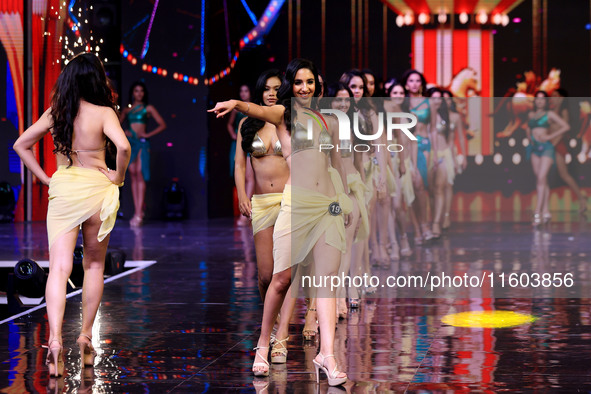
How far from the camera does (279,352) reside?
439 cm

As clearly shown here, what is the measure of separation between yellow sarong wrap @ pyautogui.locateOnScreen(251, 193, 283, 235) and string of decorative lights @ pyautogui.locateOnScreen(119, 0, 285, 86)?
31.6 ft

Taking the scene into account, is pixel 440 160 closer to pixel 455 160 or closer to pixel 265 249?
pixel 455 160

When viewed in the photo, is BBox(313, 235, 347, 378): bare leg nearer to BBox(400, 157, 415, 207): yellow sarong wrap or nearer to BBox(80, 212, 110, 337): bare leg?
BBox(80, 212, 110, 337): bare leg

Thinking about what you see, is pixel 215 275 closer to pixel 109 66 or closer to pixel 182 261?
pixel 182 261

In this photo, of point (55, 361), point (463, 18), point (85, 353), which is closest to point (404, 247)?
point (85, 353)

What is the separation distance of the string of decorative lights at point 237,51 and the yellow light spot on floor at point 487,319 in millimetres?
8975

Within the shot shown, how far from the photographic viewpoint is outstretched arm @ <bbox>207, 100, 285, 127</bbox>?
3.77 m

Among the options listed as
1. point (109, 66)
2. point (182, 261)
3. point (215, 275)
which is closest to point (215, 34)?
point (109, 66)

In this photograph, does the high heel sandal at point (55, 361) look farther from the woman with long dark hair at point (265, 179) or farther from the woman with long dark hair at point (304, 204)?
the woman with long dark hair at point (265, 179)

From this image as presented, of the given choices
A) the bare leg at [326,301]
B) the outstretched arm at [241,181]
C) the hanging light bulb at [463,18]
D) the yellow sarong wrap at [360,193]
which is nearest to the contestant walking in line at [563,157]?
the yellow sarong wrap at [360,193]

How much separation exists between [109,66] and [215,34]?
1.58 m

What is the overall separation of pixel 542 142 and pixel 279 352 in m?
3.69

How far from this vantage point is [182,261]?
28.2 ft

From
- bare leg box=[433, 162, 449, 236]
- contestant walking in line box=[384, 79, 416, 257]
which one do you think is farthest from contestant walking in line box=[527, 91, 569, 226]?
contestant walking in line box=[384, 79, 416, 257]
